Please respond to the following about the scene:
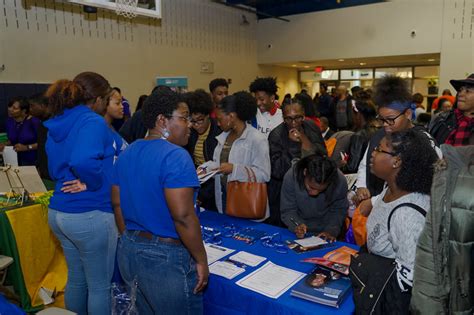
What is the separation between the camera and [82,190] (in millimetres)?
1864

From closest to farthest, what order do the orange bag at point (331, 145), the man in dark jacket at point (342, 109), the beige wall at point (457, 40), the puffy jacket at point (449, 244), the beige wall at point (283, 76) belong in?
the puffy jacket at point (449, 244) → the orange bag at point (331, 145) → the man in dark jacket at point (342, 109) → the beige wall at point (457, 40) → the beige wall at point (283, 76)

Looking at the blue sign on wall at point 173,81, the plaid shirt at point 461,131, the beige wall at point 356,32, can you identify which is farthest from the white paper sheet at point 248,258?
the beige wall at point 356,32

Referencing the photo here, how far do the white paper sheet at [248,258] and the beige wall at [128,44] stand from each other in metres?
5.60

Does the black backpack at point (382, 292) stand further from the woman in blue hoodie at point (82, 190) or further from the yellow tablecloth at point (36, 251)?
the yellow tablecloth at point (36, 251)

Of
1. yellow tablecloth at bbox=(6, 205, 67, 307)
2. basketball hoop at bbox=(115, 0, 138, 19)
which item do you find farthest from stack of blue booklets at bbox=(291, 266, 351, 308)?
basketball hoop at bbox=(115, 0, 138, 19)

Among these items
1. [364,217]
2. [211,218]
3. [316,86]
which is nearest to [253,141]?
[211,218]

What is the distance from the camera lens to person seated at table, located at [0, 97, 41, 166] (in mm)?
4895

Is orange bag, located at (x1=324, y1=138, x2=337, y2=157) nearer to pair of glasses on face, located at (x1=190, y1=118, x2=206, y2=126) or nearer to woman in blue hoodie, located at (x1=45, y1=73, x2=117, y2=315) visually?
pair of glasses on face, located at (x1=190, y1=118, x2=206, y2=126)

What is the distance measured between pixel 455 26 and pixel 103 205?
8.97 metres

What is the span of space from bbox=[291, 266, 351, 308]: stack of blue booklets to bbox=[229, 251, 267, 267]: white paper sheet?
0.29m

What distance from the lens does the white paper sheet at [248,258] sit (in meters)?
1.85

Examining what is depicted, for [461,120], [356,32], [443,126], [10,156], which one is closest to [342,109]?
[356,32]

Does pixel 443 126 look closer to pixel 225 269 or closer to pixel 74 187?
pixel 225 269

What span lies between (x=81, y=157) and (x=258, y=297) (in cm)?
106
